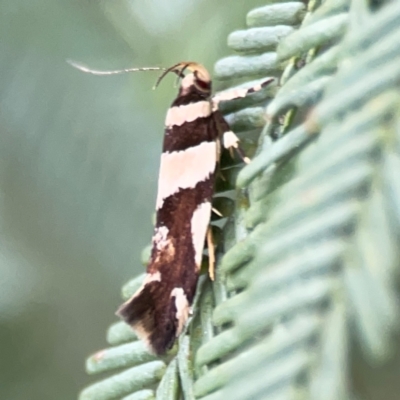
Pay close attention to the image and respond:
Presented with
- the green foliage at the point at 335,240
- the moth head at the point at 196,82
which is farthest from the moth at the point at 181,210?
the green foliage at the point at 335,240

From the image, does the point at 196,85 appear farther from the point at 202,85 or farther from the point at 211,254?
the point at 211,254

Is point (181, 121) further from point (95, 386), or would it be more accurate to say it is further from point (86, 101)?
point (86, 101)

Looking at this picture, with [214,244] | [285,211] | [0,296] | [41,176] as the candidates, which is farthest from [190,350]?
[0,296]

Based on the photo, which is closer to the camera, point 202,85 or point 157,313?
point 157,313

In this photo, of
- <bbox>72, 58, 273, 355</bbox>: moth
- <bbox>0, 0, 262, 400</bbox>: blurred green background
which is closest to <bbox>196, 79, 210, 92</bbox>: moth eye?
<bbox>72, 58, 273, 355</bbox>: moth

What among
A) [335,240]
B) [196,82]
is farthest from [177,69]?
[335,240]

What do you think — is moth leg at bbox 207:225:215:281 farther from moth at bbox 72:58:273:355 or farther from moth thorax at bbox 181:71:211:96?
moth thorax at bbox 181:71:211:96

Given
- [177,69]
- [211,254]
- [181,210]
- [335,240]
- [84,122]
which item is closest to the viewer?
[335,240]
